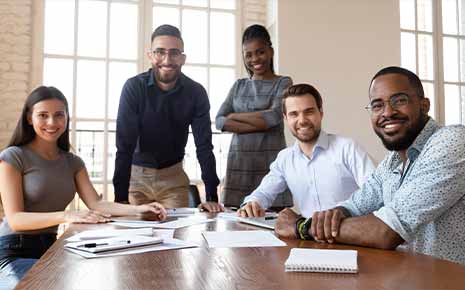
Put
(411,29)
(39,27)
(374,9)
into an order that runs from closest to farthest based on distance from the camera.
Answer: (39,27)
(374,9)
(411,29)

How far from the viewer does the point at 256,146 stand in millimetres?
2568

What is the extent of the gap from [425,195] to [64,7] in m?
4.00

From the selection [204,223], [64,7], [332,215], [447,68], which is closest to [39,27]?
[64,7]

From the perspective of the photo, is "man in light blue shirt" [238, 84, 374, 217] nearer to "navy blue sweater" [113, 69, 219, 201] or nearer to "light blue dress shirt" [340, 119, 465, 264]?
"navy blue sweater" [113, 69, 219, 201]

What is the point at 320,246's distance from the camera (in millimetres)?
1151

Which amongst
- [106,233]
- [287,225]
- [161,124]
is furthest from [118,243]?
[161,124]

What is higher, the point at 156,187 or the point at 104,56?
the point at 104,56

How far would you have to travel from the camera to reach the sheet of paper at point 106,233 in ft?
4.17

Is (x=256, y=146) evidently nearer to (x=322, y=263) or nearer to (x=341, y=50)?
(x=322, y=263)

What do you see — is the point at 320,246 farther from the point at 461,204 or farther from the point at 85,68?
the point at 85,68

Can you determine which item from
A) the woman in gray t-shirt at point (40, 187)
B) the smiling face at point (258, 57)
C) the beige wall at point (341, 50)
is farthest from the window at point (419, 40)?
the woman in gray t-shirt at point (40, 187)

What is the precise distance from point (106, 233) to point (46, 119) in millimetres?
914

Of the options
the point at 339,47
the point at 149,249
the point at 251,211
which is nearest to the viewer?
the point at 149,249

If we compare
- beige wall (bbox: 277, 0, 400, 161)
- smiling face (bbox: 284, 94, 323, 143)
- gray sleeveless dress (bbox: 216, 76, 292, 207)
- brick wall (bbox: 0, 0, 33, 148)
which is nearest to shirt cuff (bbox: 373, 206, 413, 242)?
smiling face (bbox: 284, 94, 323, 143)
